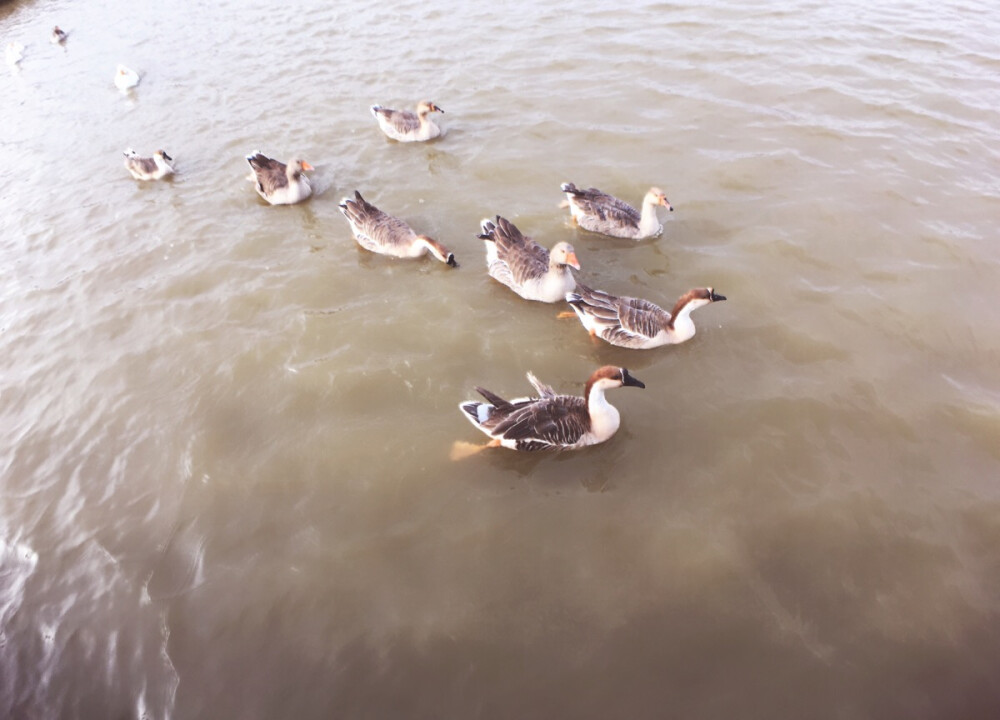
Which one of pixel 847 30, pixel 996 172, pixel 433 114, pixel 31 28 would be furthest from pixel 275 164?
pixel 31 28

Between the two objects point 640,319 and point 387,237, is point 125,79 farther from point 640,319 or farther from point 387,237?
point 640,319

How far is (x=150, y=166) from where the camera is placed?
446 inches

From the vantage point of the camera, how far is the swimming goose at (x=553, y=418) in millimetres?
6035

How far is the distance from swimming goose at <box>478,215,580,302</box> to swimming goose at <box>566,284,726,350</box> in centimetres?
62

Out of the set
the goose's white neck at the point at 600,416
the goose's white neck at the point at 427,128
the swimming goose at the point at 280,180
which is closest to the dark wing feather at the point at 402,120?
the goose's white neck at the point at 427,128

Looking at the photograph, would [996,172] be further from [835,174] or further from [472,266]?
[472,266]

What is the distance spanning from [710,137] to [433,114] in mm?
5854

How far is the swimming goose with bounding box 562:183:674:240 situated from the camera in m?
8.93

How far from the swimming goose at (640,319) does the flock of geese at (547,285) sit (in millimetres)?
13

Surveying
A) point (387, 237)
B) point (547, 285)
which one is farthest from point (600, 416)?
point (387, 237)

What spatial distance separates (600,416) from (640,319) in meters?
1.64

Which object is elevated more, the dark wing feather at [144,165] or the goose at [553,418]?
the dark wing feather at [144,165]

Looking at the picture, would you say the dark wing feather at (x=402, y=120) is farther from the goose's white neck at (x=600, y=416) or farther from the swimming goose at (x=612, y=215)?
the goose's white neck at (x=600, y=416)

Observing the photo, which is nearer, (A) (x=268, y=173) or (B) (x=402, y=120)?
(A) (x=268, y=173)
